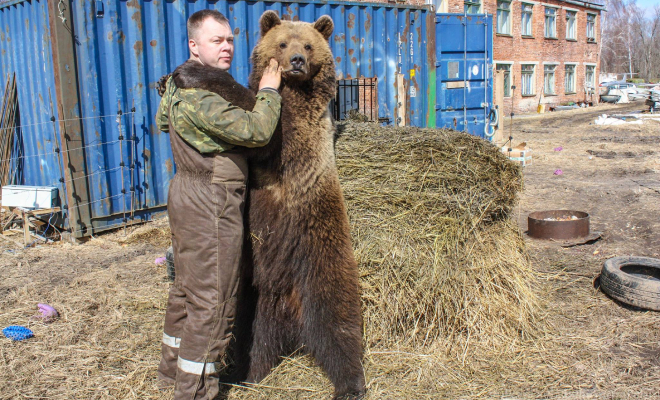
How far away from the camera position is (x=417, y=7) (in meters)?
9.60

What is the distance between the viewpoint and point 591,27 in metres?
37.1

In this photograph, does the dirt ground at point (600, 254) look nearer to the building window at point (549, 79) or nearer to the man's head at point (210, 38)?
the man's head at point (210, 38)

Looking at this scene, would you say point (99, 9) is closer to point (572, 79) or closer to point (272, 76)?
point (272, 76)

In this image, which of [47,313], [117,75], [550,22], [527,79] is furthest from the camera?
[550,22]

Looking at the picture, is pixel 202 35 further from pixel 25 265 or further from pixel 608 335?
pixel 25 265

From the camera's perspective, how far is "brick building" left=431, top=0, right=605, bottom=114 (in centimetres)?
2845

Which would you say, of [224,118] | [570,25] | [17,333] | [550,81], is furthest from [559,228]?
[570,25]

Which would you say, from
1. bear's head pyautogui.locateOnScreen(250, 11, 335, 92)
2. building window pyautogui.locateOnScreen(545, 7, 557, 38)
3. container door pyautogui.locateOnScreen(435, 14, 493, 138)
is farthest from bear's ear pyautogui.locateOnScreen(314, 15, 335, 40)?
building window pyautogui.locateOnScreen(545, 7, 557, 38)

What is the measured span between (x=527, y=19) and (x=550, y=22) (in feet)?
9.95

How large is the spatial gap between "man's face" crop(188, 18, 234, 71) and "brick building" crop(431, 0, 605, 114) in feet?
80.6

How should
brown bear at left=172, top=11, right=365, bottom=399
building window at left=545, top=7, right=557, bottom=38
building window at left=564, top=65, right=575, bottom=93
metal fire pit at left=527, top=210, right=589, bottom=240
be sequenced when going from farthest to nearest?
building window at left=564, top=65, right=575, bottom=93 < building window at left=545, top=7, right=557, bottom=38 < metal fire pit at left=527, top=210, right=589, bottom=240 < brown bear at left=172, top=11, right=365, bottom=399

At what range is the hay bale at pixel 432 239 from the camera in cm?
375

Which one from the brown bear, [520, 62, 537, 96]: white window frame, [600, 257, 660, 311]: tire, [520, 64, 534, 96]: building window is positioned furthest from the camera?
[520, 64, 534, 96]: building window

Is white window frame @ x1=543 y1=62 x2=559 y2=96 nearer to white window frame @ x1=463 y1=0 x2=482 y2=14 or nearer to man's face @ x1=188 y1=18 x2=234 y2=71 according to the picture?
white window frame @ x1=463 y1=0 x2=482 y2=14
